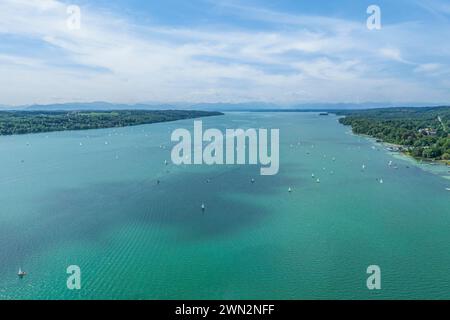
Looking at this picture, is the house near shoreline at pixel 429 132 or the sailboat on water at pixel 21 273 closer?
the sailboat on water at pixel 21 273

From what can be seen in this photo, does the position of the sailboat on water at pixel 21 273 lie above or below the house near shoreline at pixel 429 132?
below

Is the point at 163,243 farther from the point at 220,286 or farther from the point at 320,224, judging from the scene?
the point at 320,224

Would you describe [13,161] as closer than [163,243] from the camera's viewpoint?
No

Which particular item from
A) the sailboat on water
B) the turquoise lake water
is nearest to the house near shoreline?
the turquoise lake water

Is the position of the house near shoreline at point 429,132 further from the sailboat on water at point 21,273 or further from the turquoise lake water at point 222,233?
the sailboat on water at point 21,273

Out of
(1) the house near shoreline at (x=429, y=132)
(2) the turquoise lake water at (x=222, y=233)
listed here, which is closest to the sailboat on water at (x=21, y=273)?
(2) the turquoise lake water at (x=222, y=233)

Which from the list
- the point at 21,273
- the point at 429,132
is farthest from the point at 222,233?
the point at 429,132

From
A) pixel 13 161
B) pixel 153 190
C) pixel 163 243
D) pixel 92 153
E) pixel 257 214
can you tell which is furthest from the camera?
pixel 92 153

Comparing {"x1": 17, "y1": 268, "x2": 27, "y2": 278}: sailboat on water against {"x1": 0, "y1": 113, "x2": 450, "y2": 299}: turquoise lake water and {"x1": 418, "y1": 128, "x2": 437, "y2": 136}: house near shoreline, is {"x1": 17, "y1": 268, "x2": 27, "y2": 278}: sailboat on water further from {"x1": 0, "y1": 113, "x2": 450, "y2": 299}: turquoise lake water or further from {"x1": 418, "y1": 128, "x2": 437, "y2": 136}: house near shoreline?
{"x1": 418, "y1": 128, "x2": 437, "y2": 136}: house near shoreline
